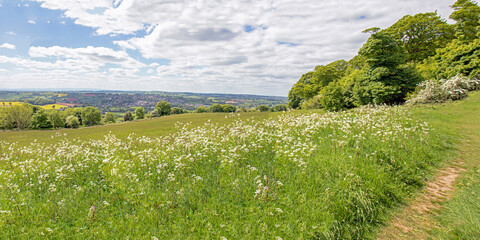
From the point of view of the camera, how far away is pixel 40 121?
2739 inches

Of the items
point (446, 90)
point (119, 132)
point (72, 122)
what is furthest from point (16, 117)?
point (446, 90)

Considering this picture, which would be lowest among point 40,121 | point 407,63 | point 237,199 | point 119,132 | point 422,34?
point 40,121

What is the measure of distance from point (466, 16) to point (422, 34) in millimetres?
5650

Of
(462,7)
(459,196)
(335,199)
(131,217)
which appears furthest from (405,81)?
(131,217)

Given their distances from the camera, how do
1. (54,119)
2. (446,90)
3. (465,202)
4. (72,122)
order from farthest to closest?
(72,122) → (54,119) → (446,90) → (465,202)

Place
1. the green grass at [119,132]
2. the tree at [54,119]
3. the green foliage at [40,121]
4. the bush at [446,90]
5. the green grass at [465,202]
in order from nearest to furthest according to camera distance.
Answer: the green grass at [465,202]
the bush at [446,90]
the green grass at [119,132]
the green foliage at [40,121]
the tree at [54,119]

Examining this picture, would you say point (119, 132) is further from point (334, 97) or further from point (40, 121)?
point (40, 121)

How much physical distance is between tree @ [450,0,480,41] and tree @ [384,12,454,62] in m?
3.29

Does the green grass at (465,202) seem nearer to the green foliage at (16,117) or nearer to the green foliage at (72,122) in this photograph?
the green foliage at (16,117)

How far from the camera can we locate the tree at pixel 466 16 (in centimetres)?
2952

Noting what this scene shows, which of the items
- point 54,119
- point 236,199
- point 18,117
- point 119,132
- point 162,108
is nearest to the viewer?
point 236,199

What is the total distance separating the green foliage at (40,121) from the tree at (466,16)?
103 m

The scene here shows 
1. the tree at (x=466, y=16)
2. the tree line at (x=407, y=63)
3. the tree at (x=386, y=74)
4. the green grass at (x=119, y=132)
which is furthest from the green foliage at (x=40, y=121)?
the tree at (x=466, y=16)

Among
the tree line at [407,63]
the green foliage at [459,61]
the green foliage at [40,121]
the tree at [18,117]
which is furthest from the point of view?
the green foliage at [40,121]
